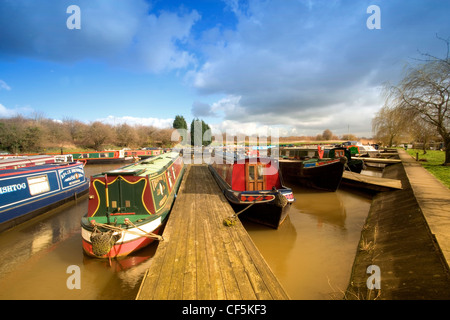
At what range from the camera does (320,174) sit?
13.5 meters

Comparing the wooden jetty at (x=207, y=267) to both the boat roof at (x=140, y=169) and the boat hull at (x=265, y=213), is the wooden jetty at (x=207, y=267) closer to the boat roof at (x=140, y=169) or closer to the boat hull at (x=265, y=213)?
the boat hull at (x=265, y=213)

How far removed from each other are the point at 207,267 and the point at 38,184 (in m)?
9.93

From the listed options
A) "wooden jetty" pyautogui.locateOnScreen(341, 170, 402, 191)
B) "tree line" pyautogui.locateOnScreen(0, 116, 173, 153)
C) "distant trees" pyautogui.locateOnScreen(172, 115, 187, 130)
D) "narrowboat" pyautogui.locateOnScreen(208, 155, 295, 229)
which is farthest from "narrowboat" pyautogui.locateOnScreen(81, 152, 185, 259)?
"distant trees" pyautogui.locateOnScreen(172, 115, 187, 130)

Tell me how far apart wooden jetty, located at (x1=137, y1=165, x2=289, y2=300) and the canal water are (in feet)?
4.47

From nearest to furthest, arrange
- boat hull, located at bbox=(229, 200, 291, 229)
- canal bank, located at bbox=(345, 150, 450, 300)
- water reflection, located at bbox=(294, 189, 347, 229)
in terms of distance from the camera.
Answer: canal bank, located at bbox=(345, 150, 450, 300)
boat hull, located at bbox=(229, 200, 291, 229)
water reflection, located at bbox=(294, 189, 347, 229)

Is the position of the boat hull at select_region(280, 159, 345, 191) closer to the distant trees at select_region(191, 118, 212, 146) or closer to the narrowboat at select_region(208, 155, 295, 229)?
the narrowboat at select_region(208, 155, 295, 229)

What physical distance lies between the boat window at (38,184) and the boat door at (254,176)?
935 centimetres

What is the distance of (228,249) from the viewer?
4633 mm

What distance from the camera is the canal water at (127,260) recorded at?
15.7ft

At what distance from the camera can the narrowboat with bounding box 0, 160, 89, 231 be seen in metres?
7.82
